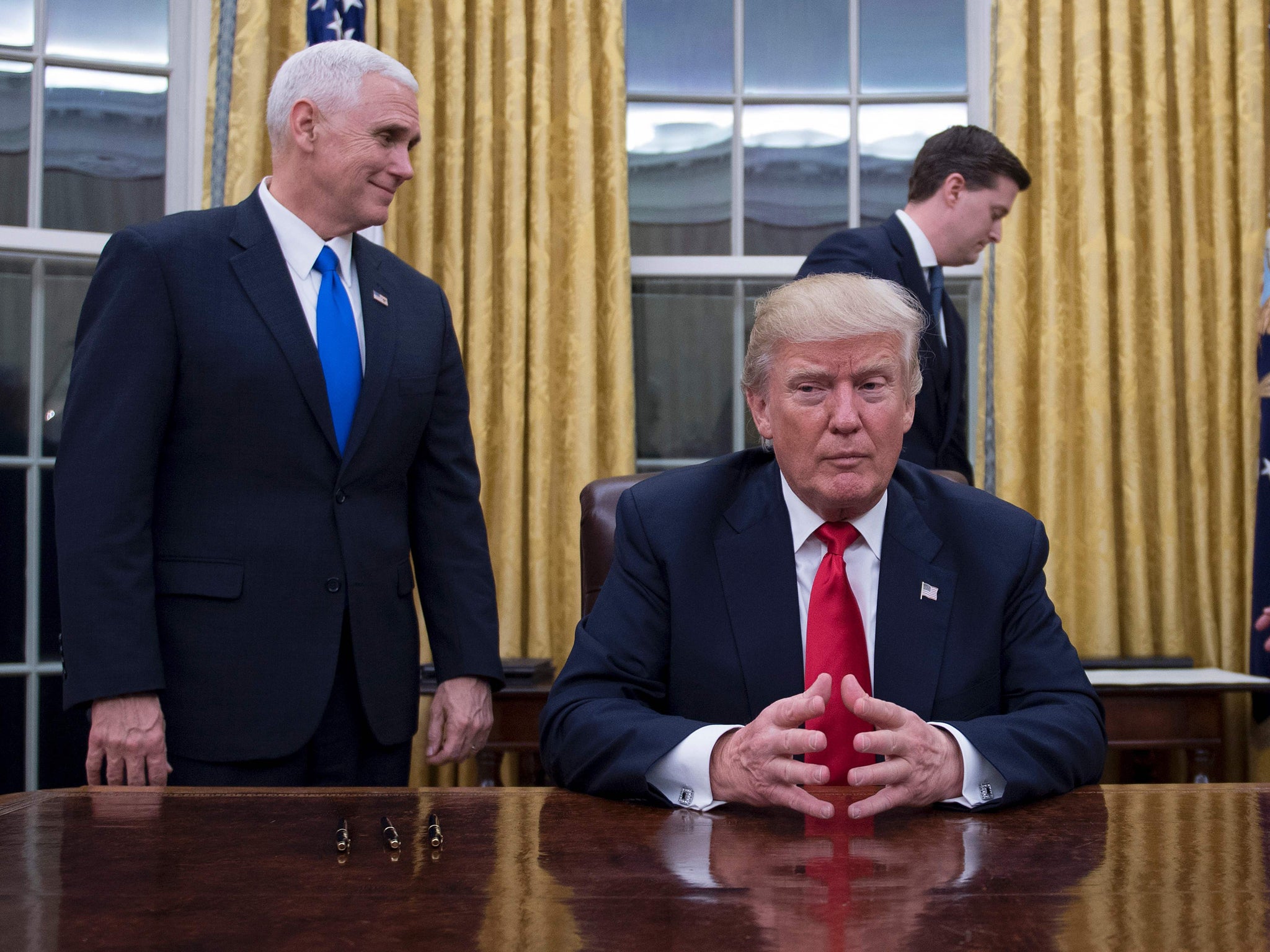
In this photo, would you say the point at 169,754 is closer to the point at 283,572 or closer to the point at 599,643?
the point at 283,572

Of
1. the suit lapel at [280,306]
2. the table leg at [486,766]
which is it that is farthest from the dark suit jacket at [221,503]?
the table leg at [486,766]

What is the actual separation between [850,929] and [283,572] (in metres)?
1.13

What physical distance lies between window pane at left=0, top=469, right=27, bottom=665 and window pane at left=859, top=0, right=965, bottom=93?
2.86 meters

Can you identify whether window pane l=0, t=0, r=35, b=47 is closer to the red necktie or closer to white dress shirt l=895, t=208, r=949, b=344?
white dress shirt l=895, t=208, r=949, b=344

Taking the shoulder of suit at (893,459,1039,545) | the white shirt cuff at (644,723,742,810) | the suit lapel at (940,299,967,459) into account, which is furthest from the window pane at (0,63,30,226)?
the white shirt cuff at (644,723,742,810)

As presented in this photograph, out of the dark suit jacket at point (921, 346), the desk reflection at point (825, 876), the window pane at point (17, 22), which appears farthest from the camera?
the window pane at point (17, 22)

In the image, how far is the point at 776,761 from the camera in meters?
1.14

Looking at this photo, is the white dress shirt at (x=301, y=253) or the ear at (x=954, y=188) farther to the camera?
the ear at (x=954, y=188)

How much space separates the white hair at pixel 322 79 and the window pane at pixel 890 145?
221 cm

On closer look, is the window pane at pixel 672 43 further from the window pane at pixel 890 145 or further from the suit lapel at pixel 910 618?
the suit lapel at pixel 910 618

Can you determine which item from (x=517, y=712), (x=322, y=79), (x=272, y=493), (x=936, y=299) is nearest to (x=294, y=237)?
(x=322, y=79)

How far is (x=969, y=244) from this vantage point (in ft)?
9.25

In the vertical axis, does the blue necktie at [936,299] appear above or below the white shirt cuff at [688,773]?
above

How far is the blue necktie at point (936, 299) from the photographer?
2660mm
